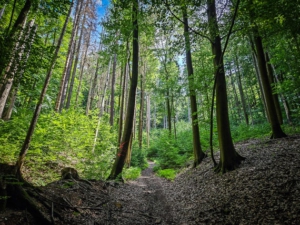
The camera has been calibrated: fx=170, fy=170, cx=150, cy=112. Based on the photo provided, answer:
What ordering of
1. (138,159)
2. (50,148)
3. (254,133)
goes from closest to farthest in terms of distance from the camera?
(50,148) < (254,133) < (138,159)

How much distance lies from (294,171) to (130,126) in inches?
237

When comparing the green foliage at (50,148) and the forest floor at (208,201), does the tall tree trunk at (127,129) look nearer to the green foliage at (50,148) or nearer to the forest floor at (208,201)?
the green foliage at (50,148)

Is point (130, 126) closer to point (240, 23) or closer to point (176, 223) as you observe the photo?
point (176, 223)

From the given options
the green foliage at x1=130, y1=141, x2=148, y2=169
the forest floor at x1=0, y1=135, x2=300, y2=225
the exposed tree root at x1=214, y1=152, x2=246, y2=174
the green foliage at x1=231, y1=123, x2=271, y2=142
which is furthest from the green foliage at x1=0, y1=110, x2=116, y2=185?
the green foliage at x1=231, y1=123, x2=271, y2=142

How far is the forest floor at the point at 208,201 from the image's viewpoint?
3029 mm

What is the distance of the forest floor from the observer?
9.94ft

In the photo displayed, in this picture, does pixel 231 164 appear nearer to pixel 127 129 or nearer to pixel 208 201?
pixel 208 201

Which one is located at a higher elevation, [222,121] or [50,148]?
[222,121]

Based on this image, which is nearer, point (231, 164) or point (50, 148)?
point (231, 164)

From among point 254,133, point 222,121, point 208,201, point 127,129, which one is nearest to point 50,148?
point 127,129

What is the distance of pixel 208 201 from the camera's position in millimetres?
4391

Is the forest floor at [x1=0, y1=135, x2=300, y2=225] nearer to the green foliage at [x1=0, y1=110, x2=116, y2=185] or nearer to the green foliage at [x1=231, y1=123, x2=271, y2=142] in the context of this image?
the green foliage at [x1=0, y1=110, x2=116, y2=185]

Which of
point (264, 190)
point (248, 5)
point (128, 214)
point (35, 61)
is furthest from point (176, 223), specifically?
point (248, 5)

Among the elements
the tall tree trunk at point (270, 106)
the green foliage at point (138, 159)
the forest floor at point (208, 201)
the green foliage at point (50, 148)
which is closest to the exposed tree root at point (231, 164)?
the forest floor at point (208, 201)
